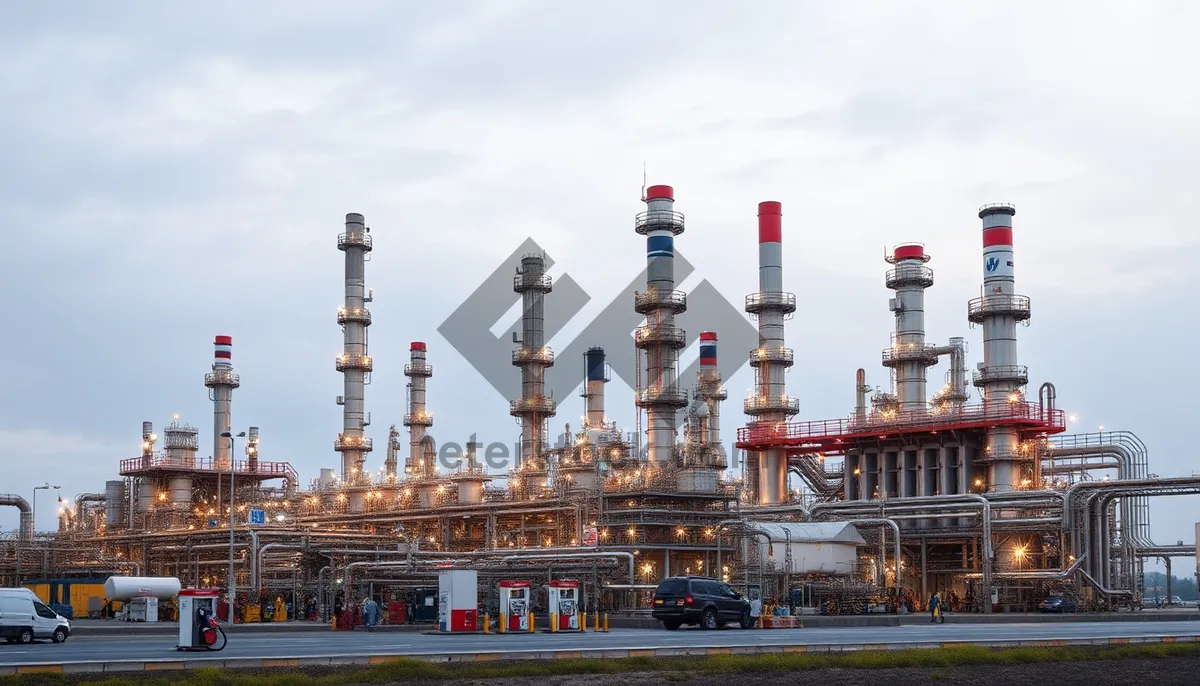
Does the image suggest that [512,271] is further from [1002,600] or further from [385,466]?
[1002,600]

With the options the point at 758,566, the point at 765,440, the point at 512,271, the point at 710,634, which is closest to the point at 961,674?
the point at 710,634

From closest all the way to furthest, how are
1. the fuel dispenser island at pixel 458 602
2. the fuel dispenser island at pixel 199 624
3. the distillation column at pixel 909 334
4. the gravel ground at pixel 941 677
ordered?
the gravel ground at pixel 941 677, the fuel dispenser island at pixel 199 624, the fuel dispenser island at pixel 458 602, the distillation column at pixel 909 334

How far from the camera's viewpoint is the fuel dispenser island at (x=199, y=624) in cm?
3494

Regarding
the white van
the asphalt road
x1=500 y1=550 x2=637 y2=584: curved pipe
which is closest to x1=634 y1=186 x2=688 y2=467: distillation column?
x1=500 y1=550 x2=637 y2=584: curved pipe

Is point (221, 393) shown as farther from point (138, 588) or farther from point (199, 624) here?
point (199, 624)

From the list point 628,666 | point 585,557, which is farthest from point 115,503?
point 628,666

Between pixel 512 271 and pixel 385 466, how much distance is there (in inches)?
879

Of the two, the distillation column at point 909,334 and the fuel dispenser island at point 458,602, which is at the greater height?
the distillation column at point 909,334

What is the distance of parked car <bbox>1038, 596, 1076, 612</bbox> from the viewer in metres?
69.6

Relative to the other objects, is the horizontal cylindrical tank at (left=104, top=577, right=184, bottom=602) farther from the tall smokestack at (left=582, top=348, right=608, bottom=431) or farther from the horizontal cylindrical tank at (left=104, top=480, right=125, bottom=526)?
the horizontal cylindrical tank at (left=104, top=480, right=125, bottom=526)

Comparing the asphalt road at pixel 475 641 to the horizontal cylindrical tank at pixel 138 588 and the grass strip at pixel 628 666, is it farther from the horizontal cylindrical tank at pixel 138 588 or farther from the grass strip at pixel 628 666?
the horizontal cylindrical tank at pixel 138 588

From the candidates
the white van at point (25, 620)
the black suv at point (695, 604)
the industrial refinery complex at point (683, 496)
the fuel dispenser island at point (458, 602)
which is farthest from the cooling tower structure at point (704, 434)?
the white van at point (25, 620)

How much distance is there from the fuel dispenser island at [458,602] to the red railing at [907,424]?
138ft

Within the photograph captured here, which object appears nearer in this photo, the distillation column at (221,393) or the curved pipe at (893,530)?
the curved pipe at (893,530)
